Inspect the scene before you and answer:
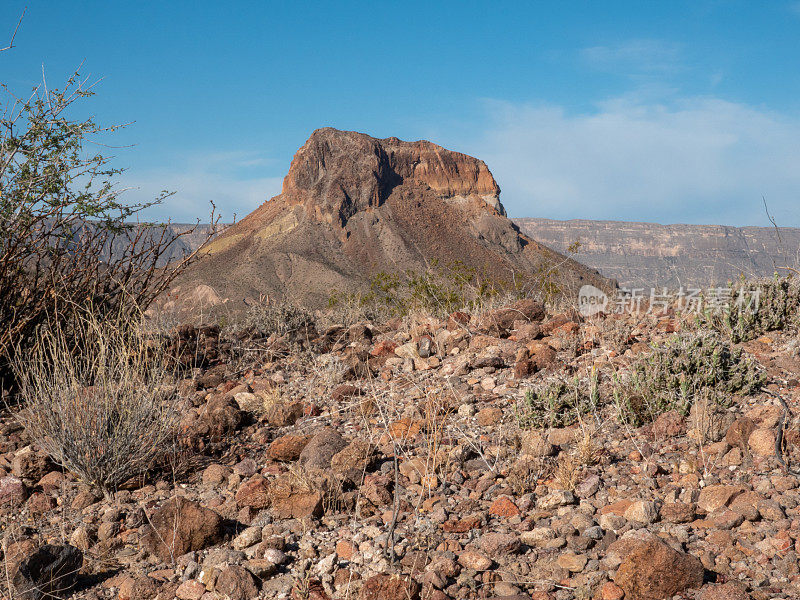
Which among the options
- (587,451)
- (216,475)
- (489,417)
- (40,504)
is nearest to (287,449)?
(216,475)

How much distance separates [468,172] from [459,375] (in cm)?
8728

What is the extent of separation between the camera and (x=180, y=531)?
272 centimetres

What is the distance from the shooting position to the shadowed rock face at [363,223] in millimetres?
56188

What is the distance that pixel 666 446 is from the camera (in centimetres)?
320

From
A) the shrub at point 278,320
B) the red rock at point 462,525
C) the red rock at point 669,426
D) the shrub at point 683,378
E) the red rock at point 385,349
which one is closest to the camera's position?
the red rock at point 462,525

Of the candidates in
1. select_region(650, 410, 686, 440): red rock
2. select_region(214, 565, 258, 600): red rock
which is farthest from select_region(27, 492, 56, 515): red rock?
select_region(650, 410, 686, 440): red rock

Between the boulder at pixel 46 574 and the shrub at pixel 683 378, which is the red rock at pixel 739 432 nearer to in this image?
the shrub at pixel 683 378

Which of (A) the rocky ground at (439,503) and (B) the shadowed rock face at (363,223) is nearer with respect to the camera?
(A) the rocky ground at (439,503)

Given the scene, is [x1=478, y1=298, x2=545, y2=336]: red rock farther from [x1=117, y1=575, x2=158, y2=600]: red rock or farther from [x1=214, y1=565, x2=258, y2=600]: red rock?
[x1=117, y1=575, x2=158, y2=600]: red rock

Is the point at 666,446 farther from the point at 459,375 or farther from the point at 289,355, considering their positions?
the point at 289,355

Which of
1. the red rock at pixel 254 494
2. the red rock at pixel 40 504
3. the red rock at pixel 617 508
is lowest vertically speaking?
the red rock at pixel 40 504

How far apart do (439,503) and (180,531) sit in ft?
3.90

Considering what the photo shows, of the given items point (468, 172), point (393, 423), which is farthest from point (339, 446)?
point (468, 172)

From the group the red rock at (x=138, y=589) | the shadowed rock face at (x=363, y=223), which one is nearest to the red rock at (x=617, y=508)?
the red rock at (x=138, y=589)
